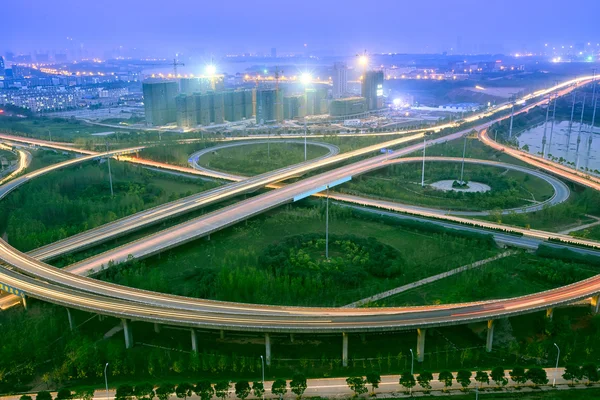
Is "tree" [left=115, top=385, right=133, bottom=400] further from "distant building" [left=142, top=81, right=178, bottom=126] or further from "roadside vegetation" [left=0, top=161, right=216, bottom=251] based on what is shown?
"distant building" [left=142, top=81, right=178, bottom=126]

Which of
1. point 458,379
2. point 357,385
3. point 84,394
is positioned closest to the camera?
point 84,394

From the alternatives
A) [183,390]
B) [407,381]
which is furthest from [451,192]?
[183,390]

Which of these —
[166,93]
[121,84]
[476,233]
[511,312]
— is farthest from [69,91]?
[511,312]

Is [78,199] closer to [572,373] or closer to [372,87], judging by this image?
[572,373]

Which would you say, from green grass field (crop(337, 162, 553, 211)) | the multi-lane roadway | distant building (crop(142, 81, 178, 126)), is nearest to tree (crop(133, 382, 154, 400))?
the multi-lane roadway

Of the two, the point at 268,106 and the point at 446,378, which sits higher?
the point at 268,106

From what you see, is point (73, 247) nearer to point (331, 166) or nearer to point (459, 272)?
point (459, 272)
